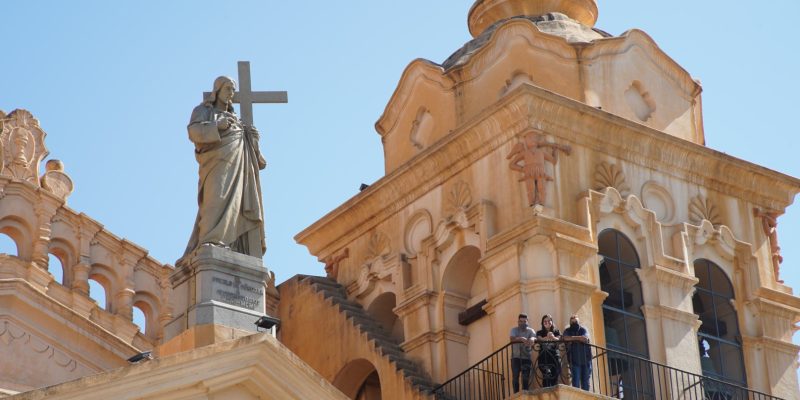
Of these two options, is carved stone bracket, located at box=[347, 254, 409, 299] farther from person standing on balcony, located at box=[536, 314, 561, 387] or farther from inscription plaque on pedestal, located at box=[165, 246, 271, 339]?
inscription plaque on pedestal, located at box=[165, 246, 271, 339]

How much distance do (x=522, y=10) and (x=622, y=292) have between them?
549 cm

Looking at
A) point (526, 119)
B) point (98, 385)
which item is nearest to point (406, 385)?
point (526, 119)

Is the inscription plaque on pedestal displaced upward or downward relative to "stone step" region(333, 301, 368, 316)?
downward

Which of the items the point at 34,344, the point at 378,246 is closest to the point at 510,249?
the point at 378,246

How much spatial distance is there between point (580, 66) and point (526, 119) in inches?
85.0

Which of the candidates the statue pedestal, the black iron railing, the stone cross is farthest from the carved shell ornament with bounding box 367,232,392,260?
the statue pedestal

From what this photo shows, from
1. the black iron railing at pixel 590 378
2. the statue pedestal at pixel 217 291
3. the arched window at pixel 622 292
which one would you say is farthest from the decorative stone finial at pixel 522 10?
the statue pedestal at pixel 217 291

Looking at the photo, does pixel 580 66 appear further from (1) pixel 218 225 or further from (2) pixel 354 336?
(1) pixel 218 225

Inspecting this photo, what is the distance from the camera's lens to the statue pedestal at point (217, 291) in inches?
844

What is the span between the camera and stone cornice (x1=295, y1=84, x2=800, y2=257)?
27.8 meters

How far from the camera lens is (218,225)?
22125mm

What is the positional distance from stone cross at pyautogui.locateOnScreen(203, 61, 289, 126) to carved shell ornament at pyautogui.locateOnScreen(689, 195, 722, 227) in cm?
829

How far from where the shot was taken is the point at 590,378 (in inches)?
1022

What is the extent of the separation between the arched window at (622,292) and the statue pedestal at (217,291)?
713cm
